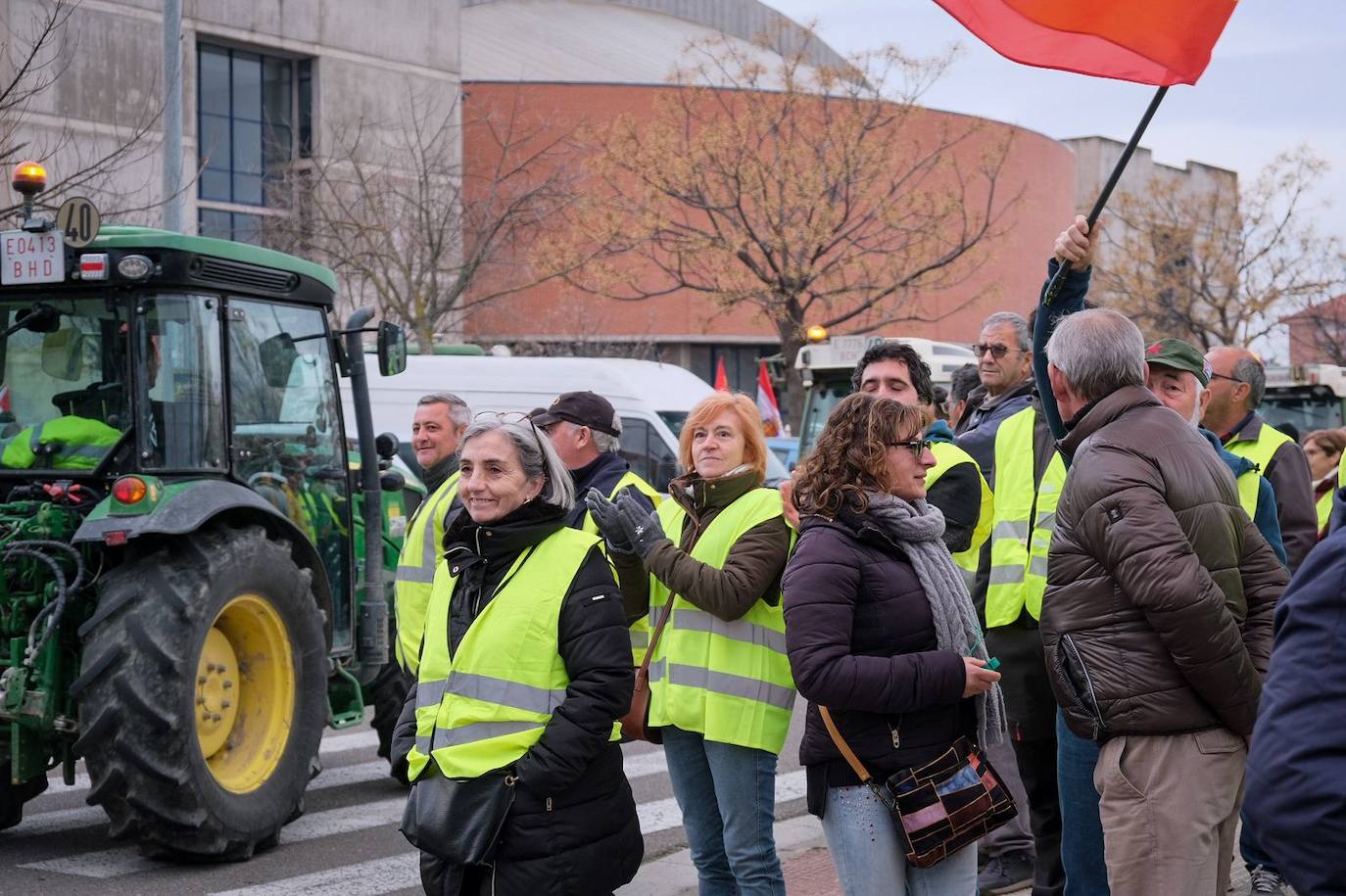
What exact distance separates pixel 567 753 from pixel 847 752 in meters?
0.69

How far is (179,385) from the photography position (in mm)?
6895

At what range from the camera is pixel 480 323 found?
127 ft

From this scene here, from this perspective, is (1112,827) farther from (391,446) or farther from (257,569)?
(391,446)

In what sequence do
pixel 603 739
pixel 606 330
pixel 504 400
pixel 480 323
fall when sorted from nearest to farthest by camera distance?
pixel 603 739 → pixel 504 400 → pixel 480 323 → pixel 606 330

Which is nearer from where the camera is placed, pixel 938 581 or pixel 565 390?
pixel 938 581

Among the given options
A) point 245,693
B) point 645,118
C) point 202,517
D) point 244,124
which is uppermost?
point 645,118

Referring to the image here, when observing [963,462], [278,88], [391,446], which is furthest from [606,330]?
[963,462]

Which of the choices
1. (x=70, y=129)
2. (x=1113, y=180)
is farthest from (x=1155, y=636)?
(x=70, y=129)

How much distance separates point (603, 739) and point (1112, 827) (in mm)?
1222

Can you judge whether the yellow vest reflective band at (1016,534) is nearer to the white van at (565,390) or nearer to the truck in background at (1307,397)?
the white van at (565,390)

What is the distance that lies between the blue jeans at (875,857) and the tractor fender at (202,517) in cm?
352

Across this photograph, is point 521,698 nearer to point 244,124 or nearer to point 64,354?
point 64,354

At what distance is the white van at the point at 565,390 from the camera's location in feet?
52.1

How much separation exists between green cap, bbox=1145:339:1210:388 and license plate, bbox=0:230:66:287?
4.52 m
